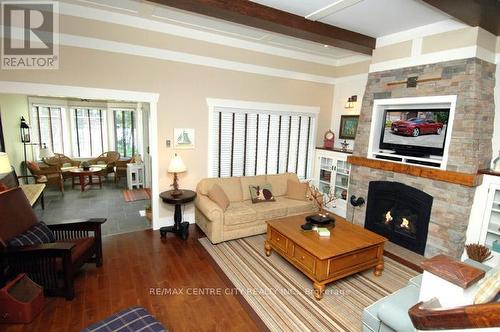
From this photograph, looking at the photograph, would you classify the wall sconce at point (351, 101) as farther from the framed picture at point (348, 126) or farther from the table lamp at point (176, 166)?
the table lamp at point (176, 166)

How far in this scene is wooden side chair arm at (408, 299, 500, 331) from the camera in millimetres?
779

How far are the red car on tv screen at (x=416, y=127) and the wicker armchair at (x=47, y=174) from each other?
7.31 metres

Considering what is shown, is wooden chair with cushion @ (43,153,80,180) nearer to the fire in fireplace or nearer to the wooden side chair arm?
the fire in fireplace

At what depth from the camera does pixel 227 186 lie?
179 inches

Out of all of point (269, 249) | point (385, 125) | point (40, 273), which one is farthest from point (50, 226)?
point (385, 125)

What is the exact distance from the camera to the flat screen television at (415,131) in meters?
3.57

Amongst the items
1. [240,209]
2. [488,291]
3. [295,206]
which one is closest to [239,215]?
[240,209]

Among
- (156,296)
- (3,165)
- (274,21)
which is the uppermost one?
(274,21)

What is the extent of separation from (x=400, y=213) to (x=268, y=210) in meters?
2.06

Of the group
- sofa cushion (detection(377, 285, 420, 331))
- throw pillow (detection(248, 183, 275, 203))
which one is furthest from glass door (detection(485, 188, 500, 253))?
throw pillow (detection(248, 183, 275, 203))

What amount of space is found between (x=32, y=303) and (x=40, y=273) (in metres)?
0.32

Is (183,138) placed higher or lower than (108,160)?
higher

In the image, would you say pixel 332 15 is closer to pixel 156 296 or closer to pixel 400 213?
pixel 400 213

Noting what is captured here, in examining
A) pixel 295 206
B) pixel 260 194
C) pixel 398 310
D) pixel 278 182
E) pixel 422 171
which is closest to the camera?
pixel 398 310
